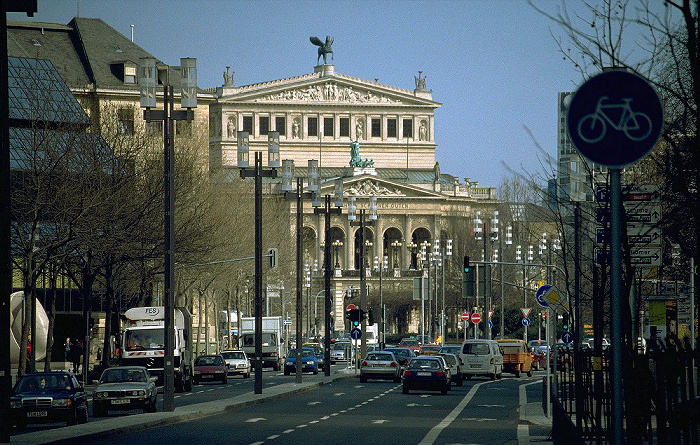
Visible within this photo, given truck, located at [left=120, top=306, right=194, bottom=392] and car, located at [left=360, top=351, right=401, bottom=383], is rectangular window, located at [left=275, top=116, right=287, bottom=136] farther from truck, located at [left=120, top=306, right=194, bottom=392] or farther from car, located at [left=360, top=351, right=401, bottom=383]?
truck, located at [left=120, top=306, right=194, bottom=392]

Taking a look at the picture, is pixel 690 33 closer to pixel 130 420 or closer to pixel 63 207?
pixel 130 420

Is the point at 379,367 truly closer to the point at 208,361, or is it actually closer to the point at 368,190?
the point at 208,361

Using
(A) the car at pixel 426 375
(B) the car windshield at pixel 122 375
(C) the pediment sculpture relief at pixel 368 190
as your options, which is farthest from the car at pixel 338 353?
(B) the car windshield at pixel 122 375

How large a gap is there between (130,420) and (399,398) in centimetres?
1555

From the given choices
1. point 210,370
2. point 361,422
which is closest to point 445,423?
point 361,422

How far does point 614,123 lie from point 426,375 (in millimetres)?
37643

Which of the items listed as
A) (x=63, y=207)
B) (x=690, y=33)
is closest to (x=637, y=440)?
(x=690, y=33)

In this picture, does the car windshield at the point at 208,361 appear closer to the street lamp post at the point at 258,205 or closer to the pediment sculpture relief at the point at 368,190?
the street lamp post at the point at 258,205

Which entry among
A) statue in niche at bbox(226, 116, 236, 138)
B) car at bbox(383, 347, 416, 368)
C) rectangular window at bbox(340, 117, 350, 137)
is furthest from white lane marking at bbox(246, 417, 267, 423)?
rectangular window at bbox(340, 117, 350, 137)

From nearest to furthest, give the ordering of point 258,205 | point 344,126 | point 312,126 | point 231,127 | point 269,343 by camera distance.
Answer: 1. point 258,205
2. point 269,343
3. point 231,127
4. point 312,126
5. point 344,126

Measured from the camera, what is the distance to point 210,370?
5759cm

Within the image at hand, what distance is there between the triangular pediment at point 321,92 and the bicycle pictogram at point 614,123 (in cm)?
15425

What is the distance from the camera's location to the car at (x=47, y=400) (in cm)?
2877

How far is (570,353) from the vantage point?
21.6 metres
